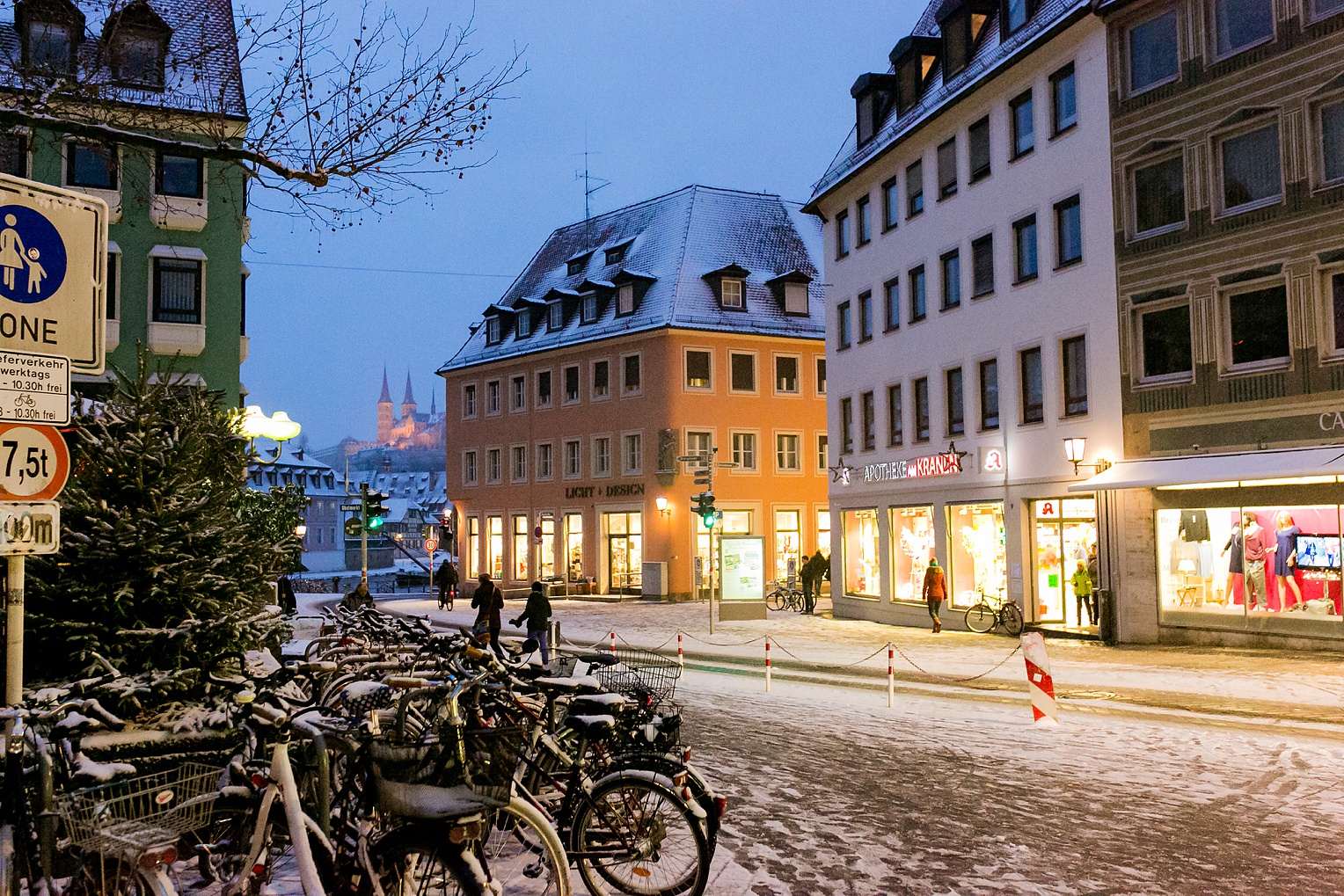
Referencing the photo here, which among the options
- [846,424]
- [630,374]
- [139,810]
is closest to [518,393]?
[630,374]

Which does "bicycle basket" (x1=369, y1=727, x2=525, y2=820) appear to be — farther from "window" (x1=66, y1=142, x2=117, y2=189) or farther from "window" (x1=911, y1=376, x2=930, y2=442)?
"window" (x1=66, y1=142, x2=117, y2=189)

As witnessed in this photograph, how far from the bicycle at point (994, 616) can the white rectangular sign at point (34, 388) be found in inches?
897

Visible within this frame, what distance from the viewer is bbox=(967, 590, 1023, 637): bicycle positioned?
84.0 ft

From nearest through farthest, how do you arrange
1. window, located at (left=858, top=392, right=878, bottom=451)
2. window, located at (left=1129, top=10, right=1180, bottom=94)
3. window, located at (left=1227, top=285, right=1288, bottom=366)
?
window, located at (left=1227, top=285, right=1288, bottom=366) → window, located at (left=1129, top=10, right=1180, bottom=94) → window, located at (left=858, top=392, right=878, bottom=451)

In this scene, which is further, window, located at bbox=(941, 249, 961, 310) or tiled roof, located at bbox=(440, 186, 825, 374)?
tiled roof, located at bbox=(440, 186, 825, 374)

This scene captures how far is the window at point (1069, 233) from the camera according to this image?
2453 centimetres

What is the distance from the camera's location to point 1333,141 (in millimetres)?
19594

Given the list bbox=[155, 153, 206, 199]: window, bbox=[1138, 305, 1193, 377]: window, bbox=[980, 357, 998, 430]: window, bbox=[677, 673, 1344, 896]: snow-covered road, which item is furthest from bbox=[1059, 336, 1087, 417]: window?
bbox=[155, 153, 206, 199]: window

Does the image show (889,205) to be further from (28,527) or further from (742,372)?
(28,527)

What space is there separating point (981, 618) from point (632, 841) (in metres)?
21.9

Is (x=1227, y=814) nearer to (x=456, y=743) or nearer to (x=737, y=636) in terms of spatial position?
(x=456, y=743)

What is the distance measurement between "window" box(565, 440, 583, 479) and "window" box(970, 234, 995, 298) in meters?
24.5

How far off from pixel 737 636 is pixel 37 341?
21.8 metres

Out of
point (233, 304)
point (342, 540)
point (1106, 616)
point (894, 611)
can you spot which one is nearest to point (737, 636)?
point (894, 611)
